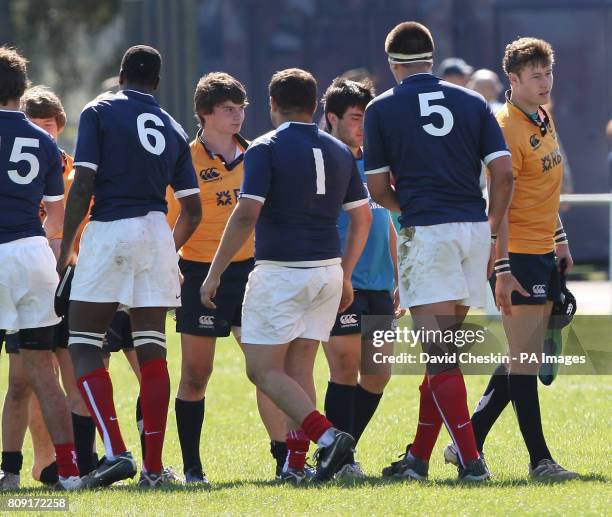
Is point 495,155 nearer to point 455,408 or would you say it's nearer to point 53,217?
point 455,408

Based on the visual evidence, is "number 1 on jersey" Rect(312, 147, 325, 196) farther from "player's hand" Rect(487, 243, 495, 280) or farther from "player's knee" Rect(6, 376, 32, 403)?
"player's knee" Rect(6, 376, 32, 403)

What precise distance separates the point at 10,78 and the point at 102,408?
1653 mm

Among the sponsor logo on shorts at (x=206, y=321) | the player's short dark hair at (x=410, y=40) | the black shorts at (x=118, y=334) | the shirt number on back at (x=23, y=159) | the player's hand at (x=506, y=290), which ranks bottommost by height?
the black shorts at (x=118, y=334)

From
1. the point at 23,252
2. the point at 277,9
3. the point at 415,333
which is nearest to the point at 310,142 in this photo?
the point at 415,333

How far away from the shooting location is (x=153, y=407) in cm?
689

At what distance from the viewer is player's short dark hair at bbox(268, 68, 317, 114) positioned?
22.3ft

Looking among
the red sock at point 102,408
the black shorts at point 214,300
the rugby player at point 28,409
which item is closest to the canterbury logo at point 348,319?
the black shorts at point 214,300

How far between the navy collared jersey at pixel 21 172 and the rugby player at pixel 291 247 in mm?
970

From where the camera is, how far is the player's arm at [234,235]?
A: 6609 millimetres

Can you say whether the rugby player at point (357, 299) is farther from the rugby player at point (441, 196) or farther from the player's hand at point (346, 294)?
the rugby player at point (441, 196)

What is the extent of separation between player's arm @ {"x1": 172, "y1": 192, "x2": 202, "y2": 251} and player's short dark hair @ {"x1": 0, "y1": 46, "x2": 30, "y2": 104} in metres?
0.95

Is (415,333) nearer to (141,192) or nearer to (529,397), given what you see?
(529,397)

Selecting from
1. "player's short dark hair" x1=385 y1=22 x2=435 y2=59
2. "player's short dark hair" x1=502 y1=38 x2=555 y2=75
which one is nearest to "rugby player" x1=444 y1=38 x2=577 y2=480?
"player's short dark hair" x1=502 y1=38 x2=555 y2=75

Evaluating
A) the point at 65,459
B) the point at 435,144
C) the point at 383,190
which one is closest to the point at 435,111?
the point at 435,144
